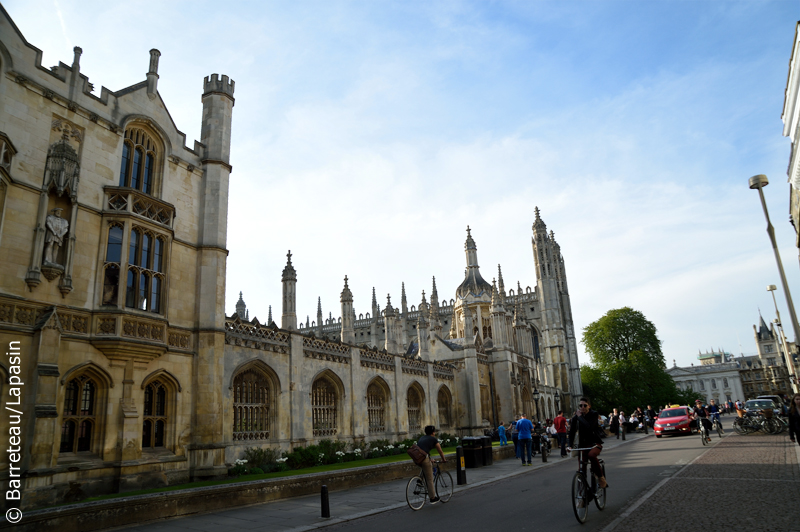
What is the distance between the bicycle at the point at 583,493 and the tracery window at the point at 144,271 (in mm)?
11789

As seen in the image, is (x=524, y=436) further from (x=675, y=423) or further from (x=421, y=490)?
(x=675, y=423)

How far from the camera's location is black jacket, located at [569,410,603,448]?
878 centimetres

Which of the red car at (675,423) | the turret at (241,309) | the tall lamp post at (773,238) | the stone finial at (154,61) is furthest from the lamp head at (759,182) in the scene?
the turret at (241,309)

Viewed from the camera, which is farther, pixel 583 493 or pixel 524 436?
pixel 524 436

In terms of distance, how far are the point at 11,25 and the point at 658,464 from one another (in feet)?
69.1

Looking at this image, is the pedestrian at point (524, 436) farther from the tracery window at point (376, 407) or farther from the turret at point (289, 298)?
the turret at point (289, 298)

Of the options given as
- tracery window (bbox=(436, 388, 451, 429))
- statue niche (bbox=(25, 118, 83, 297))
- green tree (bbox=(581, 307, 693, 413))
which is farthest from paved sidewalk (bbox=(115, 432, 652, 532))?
green tree (bbox=(581, 307, 693, 413))

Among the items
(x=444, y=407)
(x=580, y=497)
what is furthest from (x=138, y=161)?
(x=444, y=407)

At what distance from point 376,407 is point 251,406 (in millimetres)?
8860

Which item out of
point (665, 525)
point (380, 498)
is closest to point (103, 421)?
point (380, 498)

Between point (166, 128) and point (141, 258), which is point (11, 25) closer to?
point (166, 128)

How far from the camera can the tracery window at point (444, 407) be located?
106ft

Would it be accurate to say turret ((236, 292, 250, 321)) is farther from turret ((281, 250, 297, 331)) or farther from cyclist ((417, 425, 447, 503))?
cyclist ((417, 425, 447, 503))

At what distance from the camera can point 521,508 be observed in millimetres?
9602
